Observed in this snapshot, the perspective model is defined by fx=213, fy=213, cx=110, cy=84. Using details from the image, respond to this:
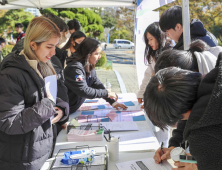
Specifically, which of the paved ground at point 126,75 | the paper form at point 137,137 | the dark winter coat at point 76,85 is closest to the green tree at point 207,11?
the paved ground at point 126,75

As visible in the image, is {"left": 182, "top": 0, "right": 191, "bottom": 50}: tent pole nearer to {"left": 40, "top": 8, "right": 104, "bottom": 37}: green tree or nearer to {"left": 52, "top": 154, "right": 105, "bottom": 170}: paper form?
{"left": 52, "top": 154, "right": 105, "bottom": 170}: paper form

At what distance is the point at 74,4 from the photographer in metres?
4.57

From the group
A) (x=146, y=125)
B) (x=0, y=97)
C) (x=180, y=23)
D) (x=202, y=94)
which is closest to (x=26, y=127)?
(x=0, y=97)

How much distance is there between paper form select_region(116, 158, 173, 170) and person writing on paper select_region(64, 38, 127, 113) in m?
1.03

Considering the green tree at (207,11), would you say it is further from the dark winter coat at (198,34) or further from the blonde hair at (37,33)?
the blonde hair at (37,33)

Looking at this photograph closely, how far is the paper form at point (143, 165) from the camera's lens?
3.82ft

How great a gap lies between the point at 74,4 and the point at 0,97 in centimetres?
389

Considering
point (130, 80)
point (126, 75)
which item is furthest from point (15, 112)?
point (126, 75)

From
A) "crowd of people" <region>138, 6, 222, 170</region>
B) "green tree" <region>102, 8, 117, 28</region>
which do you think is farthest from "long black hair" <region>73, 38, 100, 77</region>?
"green tree" <region>102, 8, 117, 28</region>

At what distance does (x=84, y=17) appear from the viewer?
41.7 feet

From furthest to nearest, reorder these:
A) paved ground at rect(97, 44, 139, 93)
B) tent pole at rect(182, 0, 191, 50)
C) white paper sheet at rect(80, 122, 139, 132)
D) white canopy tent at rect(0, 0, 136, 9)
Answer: paved ground at rect(97, 44, 139, 93), white canopy tent at rect(0, 0, 136, 9), white paper sheet at rect(80, 122, 139, 132), tent pole at rect(182, 0, 191, 50)

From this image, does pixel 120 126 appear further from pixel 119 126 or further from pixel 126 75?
pixel 126 75

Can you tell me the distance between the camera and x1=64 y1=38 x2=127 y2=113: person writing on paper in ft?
6.95

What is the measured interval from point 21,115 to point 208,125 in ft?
3.09
